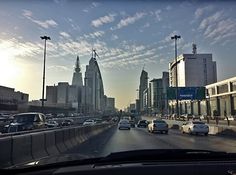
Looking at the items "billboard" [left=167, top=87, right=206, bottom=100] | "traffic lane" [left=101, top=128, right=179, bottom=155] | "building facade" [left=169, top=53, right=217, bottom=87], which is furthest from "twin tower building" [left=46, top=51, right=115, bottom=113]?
"traffic lane" [left=101, top=128, right=179, bottom=155]

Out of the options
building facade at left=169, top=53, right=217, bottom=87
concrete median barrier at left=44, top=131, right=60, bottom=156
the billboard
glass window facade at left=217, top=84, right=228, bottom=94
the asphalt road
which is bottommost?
the asphalt road

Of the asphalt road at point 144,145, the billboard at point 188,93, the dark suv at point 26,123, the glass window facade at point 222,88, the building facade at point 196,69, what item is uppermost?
the building facade at point 196,69

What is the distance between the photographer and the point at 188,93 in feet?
248

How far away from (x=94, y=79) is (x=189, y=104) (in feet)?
155

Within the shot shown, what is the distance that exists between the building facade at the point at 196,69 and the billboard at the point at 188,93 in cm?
8830

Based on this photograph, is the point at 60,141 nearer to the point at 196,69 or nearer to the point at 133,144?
Answer: the point at 133,144

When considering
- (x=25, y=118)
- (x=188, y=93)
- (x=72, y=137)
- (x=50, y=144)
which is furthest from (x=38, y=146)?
(x=188, y=93)

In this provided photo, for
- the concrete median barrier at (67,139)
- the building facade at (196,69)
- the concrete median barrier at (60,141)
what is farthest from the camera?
the building facade at (196,69)

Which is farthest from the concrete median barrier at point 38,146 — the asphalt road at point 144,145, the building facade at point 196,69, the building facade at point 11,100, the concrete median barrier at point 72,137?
the building facade at point 196,69

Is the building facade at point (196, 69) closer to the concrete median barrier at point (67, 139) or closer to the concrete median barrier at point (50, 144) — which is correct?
the concrete median barrier at point (67, 139)

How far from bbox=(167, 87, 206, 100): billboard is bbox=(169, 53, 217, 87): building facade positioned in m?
88.3

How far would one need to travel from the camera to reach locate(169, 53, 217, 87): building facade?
164 metres

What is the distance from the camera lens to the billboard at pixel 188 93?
74812 mm

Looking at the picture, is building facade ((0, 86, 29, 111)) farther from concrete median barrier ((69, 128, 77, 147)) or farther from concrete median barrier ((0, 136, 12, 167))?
concrete median barrier ((0, 136, 12, 167))
